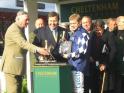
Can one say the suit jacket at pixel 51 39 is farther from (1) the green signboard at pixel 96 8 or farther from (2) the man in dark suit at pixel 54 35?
(1) the green signboard at pixel 96 8

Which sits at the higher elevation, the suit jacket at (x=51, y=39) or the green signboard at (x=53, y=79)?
the suit jacket at (x=51, y=39)

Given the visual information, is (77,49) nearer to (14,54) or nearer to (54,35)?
(54,35)

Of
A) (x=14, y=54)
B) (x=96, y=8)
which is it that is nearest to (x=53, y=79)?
(x=14, y=54)

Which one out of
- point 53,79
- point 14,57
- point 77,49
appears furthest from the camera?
point 77,49

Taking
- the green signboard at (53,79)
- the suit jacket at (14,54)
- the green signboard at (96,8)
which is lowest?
the green signboard at (53,79)

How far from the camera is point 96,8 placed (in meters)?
13.0

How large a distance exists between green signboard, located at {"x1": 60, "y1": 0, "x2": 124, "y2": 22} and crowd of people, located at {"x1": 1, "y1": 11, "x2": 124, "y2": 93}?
2.45 metres

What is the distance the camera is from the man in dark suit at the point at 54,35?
347 inches

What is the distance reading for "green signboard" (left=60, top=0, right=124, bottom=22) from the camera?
491 inches

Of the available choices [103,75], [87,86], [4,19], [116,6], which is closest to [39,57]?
[87,86]

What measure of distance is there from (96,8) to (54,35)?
433cm

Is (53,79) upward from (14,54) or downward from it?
downward

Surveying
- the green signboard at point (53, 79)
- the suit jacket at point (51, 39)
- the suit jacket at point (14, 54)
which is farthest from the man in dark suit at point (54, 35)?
the suit jacket at point (14, 54)

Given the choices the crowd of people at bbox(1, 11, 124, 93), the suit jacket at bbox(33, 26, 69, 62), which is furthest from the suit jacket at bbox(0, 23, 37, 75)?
the suit jacket at bbox(33, 26, 69, 62)
